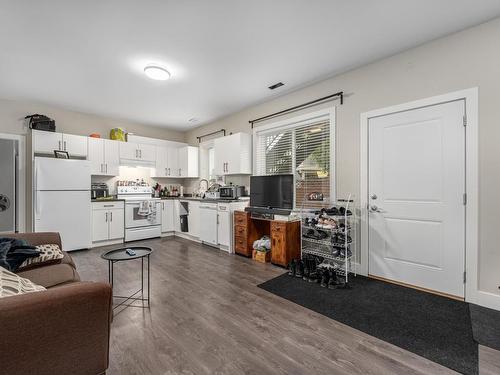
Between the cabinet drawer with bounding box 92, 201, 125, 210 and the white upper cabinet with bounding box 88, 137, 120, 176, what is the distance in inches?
26.0

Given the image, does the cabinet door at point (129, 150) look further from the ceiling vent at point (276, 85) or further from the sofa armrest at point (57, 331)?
the sofa armrest at point (57, 331)

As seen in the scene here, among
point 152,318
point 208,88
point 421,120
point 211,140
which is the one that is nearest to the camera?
point 152,318

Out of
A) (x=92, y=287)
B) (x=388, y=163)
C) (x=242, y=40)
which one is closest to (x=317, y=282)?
(x=388, y=163)

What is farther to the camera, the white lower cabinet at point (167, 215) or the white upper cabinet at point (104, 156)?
the white lower cabinet at point (167, 215)

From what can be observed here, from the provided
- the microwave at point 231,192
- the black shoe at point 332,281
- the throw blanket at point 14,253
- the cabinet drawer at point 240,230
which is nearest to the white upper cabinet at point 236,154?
the microwave at point 231,192

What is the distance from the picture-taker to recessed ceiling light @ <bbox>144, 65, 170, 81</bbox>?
3032 mm

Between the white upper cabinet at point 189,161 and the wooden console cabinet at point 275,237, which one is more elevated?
the white upper cabinet at point 189,161

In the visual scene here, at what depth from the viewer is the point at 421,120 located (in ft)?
8.71

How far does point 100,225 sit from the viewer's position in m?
4.64

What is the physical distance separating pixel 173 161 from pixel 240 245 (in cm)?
320

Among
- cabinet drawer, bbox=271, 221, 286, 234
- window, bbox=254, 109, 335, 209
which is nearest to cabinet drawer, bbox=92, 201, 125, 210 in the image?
window, bbox=254, 109, 335, 209

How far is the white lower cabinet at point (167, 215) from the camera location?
5570 millimetres

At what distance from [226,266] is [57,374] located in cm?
255

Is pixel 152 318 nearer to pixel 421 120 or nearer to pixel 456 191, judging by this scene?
pixel 456 191
